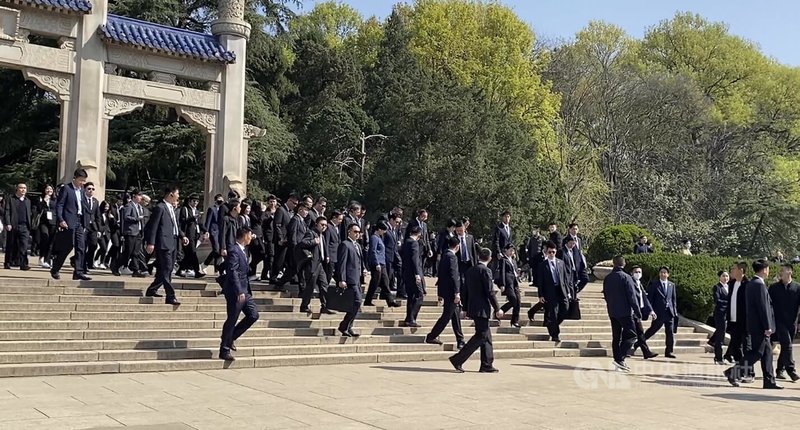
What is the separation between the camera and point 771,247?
36344mm

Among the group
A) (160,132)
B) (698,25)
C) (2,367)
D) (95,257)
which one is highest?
(698,25)

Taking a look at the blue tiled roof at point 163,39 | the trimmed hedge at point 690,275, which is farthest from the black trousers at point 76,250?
the trimmed hedge at point 690,275

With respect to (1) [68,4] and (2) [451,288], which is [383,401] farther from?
(1) [68,4]

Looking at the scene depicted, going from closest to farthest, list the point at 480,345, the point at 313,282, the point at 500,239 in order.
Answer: the point at 480,345
the point at 313,282
the point at 500,239

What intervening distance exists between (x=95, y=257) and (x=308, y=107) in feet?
76.9

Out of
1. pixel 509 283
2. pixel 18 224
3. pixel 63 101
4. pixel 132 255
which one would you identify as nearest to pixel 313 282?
pixel 509 283

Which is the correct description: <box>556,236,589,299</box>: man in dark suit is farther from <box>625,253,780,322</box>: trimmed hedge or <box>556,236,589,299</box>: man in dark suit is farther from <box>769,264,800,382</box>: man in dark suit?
<box>625,253,780,322</box>: trimmed hedge

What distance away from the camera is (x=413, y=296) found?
1275cm

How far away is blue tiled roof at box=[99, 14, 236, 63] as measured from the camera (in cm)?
1702

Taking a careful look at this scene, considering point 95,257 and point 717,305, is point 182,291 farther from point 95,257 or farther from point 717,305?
point 717,305

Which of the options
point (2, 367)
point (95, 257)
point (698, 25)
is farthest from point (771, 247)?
point (2, 367)

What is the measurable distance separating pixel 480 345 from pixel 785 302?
4244mm

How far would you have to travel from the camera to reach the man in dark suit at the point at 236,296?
9578mm

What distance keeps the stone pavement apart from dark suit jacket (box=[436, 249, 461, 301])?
3.67 ft
